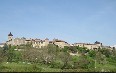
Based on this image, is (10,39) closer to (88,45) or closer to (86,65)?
(88,45)

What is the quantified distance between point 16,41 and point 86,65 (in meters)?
68.3

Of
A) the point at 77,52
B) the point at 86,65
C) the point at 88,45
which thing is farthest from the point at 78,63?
the point at 88,45

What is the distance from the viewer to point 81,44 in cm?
14150

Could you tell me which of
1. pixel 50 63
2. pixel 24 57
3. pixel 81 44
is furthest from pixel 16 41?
pixel 50 63

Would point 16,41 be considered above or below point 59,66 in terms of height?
above

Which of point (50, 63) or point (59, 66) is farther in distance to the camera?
A: point (50, 63)

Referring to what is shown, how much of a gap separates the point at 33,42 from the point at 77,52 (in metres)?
31.4

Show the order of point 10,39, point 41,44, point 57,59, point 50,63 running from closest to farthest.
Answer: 1. point 50,63
2. point 57,59
3. point 41,44
4. point 10,39

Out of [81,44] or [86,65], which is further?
[81,44]

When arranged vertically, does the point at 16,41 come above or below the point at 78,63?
above

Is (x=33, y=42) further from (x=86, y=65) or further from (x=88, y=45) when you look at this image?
(x=86, y=65)

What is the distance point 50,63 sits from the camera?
70875mm

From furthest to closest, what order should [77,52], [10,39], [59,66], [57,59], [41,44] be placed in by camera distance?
1. [10,39]
2. [41,44]
3. [77,52]
4. [57,59]
5. [59,66]

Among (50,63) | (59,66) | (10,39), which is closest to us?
(59,66)
